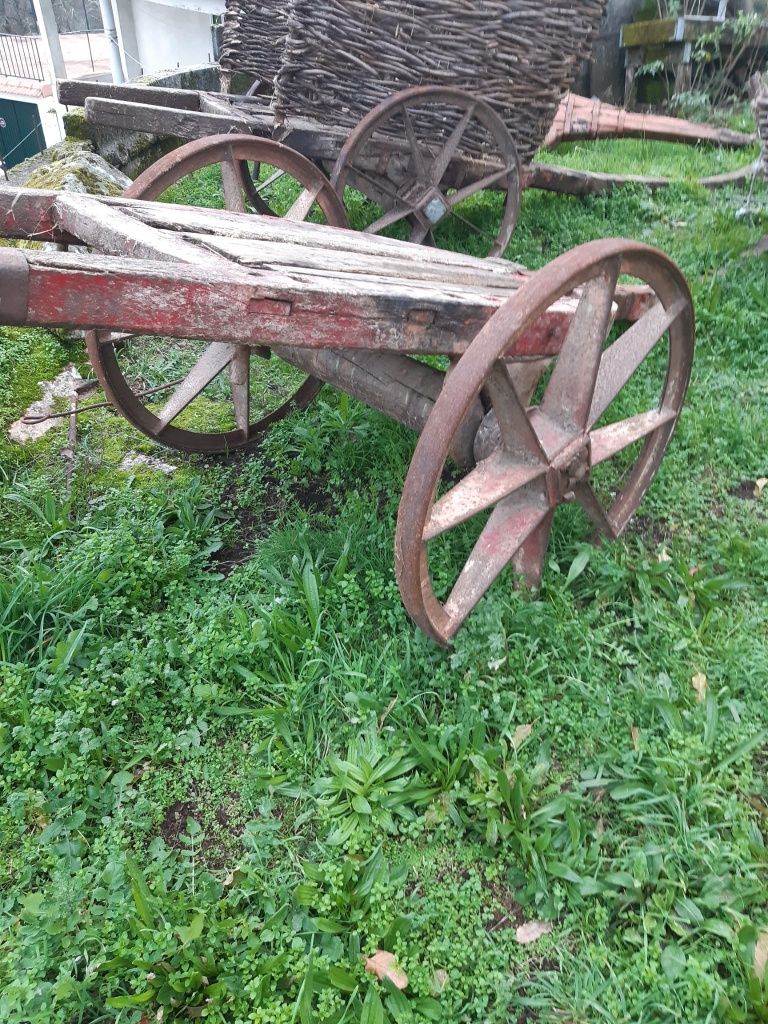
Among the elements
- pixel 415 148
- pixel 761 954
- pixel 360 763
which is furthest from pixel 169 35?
pixel 761 954

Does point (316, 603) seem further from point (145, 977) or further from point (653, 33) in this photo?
point (653, 33)

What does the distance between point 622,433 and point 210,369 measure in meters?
1.66

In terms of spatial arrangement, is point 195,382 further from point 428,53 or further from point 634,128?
point 634,128

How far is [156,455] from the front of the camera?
3.47 metres

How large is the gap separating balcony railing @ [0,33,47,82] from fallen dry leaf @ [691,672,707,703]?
16.8 m

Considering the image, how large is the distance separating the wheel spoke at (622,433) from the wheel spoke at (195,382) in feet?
5.01

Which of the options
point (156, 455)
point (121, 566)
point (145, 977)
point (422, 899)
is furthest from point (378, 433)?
point (145, 977)

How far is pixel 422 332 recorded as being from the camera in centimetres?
202

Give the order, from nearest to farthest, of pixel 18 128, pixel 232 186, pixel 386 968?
pixel 386 968 < pixel 232 186 < pixel 18 128

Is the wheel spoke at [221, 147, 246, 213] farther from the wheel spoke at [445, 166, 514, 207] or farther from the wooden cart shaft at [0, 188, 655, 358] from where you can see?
the wheel spoke at [445, 166, 514, 207]

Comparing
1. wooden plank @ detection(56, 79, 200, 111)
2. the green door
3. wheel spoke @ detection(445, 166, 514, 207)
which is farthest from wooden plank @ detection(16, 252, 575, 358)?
the green door

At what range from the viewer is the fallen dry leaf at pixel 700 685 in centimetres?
232

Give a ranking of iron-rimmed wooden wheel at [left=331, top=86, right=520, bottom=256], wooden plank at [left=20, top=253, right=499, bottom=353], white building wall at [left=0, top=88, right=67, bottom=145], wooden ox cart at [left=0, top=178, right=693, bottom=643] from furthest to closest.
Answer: white building wall at [left=0, top=88, right=67, bottom=145]
iron-rimmed wooden wheel at [left=331, top=86, right=520, bottom=256]
wooden ox cart at [left=0, top=178, right=693, bottom=643]
wooden plank at [left=20, top=253, right=499, bottom=353]

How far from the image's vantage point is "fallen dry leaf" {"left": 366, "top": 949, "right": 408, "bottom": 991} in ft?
5.70
